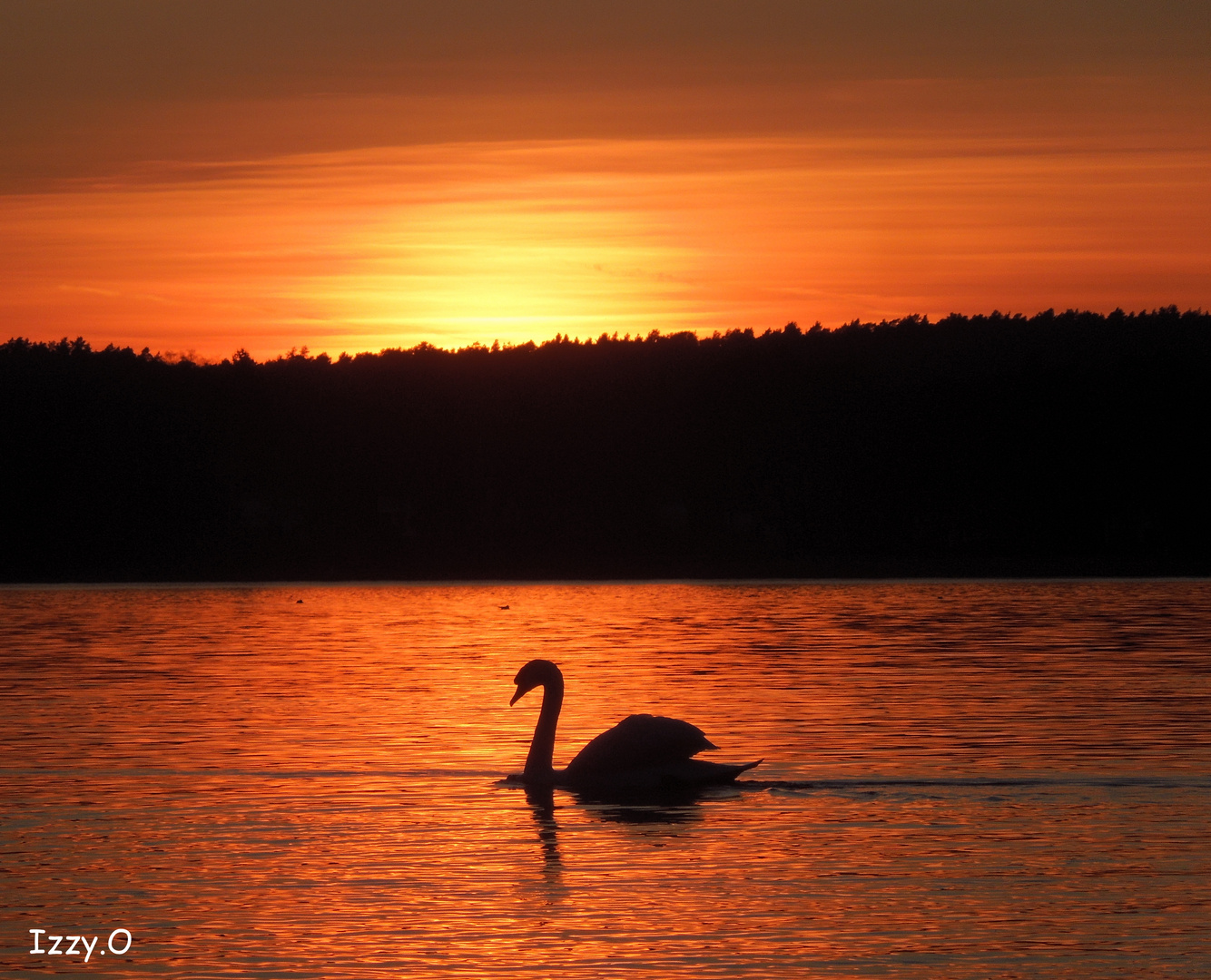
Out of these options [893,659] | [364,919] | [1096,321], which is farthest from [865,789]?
[1096,321]

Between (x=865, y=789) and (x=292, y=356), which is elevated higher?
(x=292, y=356)

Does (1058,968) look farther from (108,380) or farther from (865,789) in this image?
(108,380)

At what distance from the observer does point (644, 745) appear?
1739 centimetres

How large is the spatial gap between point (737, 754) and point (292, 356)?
4539 inches

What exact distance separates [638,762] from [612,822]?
4.51 ft

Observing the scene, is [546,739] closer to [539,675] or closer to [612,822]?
[539,675]

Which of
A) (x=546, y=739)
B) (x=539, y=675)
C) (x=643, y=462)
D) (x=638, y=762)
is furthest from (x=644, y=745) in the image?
(x=643, y=462)

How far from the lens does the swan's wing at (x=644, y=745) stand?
17391mm

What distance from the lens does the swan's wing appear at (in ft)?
57.1

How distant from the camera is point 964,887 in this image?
1291 cm
